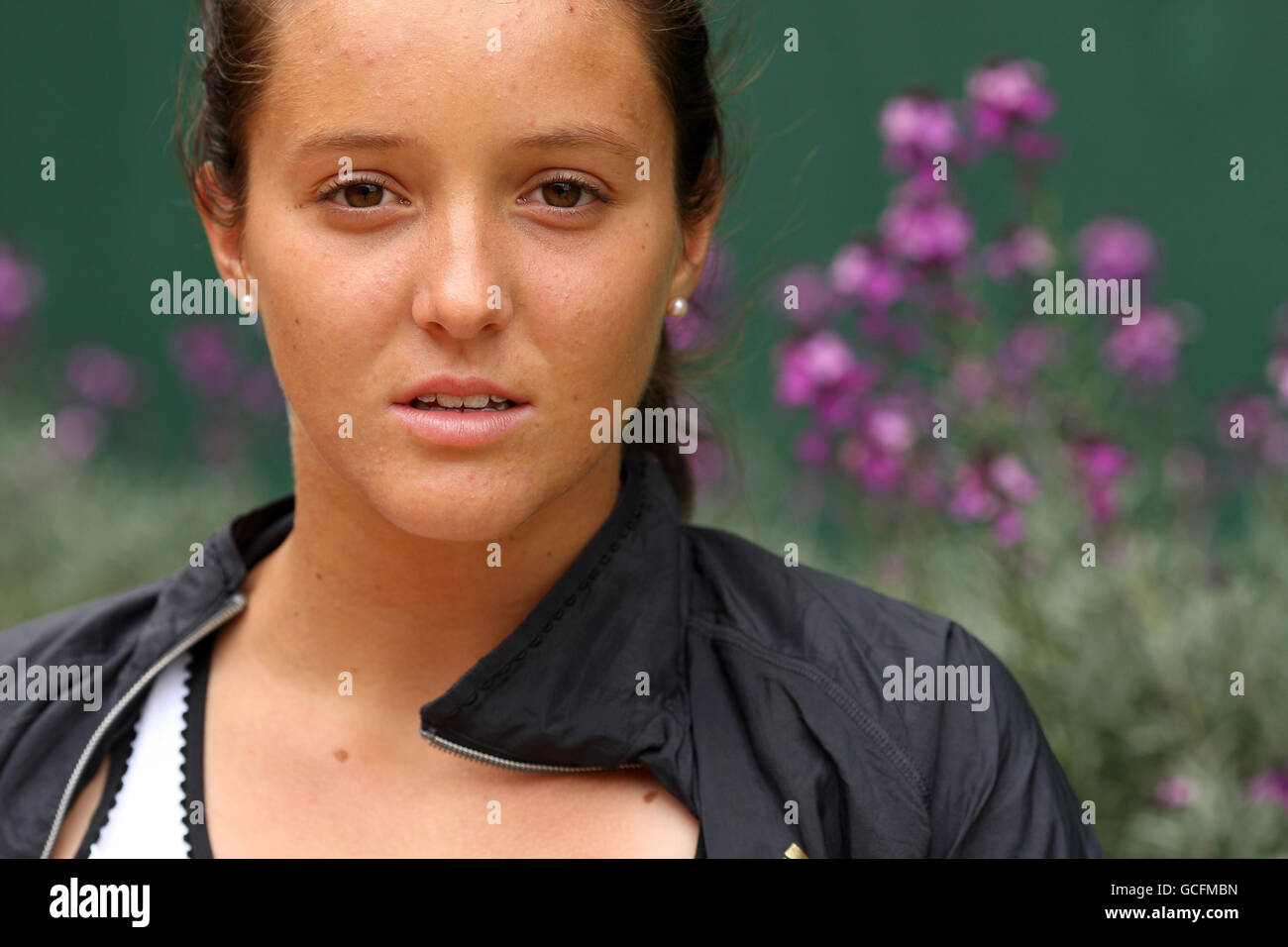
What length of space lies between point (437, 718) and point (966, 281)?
2023mm

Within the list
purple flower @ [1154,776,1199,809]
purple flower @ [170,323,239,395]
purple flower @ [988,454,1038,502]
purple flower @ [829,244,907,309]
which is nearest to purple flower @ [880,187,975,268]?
purple flower @ [829,244,907,309]

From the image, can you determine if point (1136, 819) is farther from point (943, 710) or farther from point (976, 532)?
point (943, 710)

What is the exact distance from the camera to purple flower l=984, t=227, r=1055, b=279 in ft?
10.9

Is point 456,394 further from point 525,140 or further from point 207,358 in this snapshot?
point 207,358

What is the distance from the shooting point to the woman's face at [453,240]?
1521 millimetres

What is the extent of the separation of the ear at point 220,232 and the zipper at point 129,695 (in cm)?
41

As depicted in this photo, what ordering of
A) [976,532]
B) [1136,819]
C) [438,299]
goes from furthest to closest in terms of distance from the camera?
1. [976,532]
2. [1136,819]
3. [438,299]

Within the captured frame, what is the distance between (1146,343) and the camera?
347 cm

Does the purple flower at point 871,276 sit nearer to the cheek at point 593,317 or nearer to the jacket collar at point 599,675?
the jacket collar at point 599,675

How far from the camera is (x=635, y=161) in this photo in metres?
1.64

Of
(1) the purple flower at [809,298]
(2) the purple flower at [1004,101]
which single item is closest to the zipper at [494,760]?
(1) the purple flower at [809,298]

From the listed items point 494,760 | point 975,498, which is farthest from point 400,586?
point 975,498

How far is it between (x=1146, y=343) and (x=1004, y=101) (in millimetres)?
724
